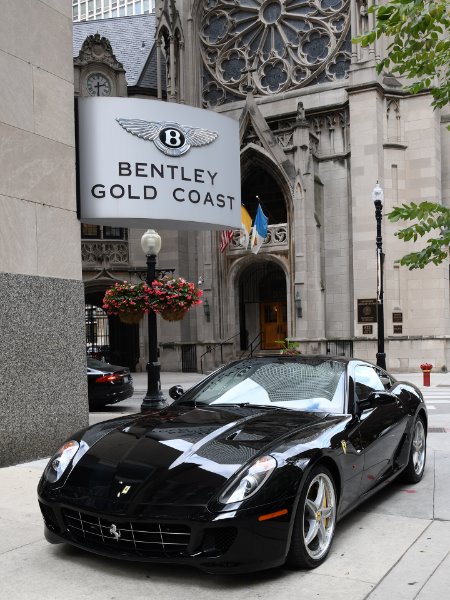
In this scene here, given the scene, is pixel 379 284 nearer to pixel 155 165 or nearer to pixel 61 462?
pixel 155 165

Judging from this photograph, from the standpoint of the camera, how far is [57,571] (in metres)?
4.36

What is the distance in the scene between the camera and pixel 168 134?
10.4 meters

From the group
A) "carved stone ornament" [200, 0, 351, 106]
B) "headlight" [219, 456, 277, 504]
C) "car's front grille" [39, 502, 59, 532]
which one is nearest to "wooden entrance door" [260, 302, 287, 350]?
"carved stone ornament" [200, 0, 351, 106]

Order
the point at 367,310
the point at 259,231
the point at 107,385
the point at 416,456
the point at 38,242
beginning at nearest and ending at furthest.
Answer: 1. the point at 416,456
2. the point at 38,242
3. the point at 107,385
4. the point at 367,310
5. the point at 259,231

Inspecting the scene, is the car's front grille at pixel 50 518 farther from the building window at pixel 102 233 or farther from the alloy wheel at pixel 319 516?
the building window at pixel 102 233

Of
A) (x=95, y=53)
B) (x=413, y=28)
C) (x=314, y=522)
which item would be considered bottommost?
(x=314, y=522)

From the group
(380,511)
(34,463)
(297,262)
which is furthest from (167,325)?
(380,511)

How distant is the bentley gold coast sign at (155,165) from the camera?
386 inches

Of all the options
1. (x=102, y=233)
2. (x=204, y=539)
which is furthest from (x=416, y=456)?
(x=102, y=233)

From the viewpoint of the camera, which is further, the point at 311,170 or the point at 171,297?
the point at 311,170

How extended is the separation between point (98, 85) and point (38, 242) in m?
27.3

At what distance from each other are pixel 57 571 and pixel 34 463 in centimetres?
391

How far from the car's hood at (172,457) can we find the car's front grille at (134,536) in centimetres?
10

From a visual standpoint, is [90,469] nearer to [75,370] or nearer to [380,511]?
[380,511]
